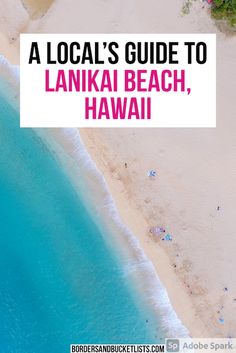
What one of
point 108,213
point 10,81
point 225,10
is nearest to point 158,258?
point 108,213

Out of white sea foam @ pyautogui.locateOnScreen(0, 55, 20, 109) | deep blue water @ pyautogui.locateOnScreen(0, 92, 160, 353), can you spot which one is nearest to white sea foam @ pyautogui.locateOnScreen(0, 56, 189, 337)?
white sea foam @ pyautogui.locateOnScreen(0, 55, 20, 109)

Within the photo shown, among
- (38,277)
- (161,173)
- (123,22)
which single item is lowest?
(38,277)

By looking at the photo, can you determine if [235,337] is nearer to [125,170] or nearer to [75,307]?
[75,307]

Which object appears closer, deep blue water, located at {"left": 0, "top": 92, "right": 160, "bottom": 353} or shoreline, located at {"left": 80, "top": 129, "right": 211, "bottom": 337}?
shoreline, located at {"left": 80, "top": 129, "right": 211, "bottom": 337}

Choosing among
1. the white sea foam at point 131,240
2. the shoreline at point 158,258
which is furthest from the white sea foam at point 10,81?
the shoreline at point 158,258

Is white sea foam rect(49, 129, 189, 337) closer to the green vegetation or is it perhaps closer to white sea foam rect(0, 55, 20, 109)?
white sea foam rect(0, 55, 20, 109)

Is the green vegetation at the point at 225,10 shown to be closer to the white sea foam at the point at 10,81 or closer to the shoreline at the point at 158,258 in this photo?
the shoreline at the point at 158,258

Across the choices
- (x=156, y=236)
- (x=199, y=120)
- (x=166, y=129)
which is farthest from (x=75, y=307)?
(x=199, y=120)
